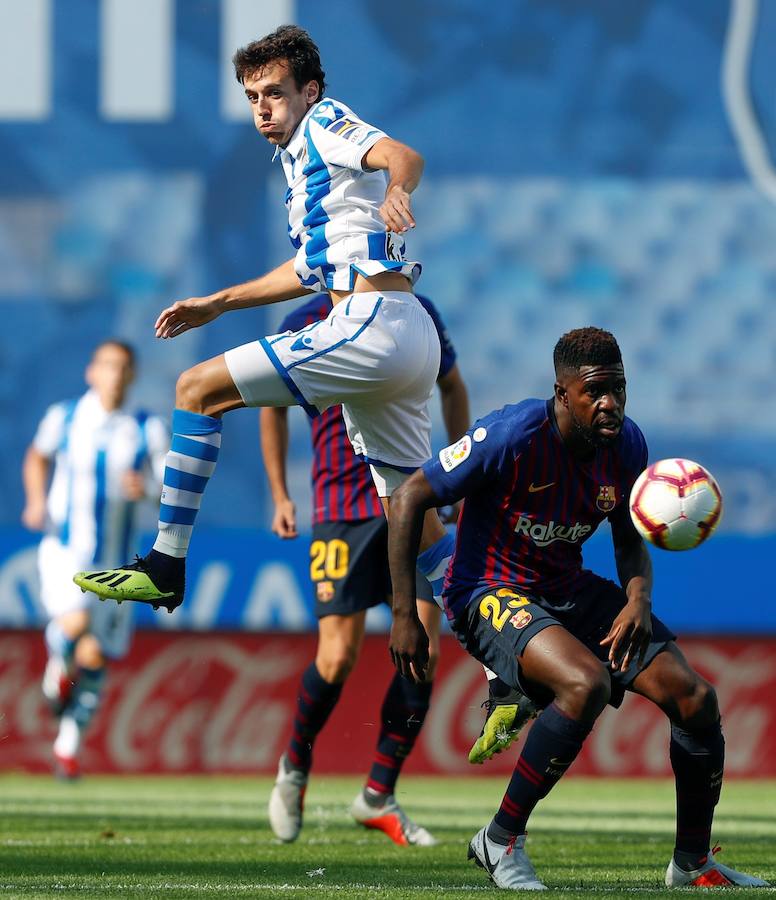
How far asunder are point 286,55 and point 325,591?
2.24m

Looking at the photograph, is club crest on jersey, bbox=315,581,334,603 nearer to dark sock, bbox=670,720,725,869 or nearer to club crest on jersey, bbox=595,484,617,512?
club crest on jersey, bbox=595,484,617,512

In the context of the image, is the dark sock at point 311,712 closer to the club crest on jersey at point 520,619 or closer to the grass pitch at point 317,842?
the grass pitch at point 317,842

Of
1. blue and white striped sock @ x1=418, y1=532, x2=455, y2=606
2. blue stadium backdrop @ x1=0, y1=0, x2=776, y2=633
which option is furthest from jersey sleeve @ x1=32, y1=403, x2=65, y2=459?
blue and white striped sock @ x1=418, y1=532, x2=455, y2=606

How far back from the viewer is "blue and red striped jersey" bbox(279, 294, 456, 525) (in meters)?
6.81

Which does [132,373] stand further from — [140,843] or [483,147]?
[483,147]

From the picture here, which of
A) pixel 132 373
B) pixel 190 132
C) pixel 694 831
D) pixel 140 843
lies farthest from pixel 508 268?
pixel 694 831

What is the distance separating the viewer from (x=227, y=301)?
18.8 feet

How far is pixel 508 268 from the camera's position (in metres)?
14.6

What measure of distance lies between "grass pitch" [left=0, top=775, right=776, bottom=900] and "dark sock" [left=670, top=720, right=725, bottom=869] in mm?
186

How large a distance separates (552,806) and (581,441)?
14.2 ft

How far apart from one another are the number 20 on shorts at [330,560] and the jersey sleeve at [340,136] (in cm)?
192

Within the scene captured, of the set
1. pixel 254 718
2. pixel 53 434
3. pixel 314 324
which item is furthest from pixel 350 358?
pixel 254 718

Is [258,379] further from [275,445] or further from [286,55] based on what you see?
[275,445]

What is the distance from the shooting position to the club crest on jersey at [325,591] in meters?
6.80
